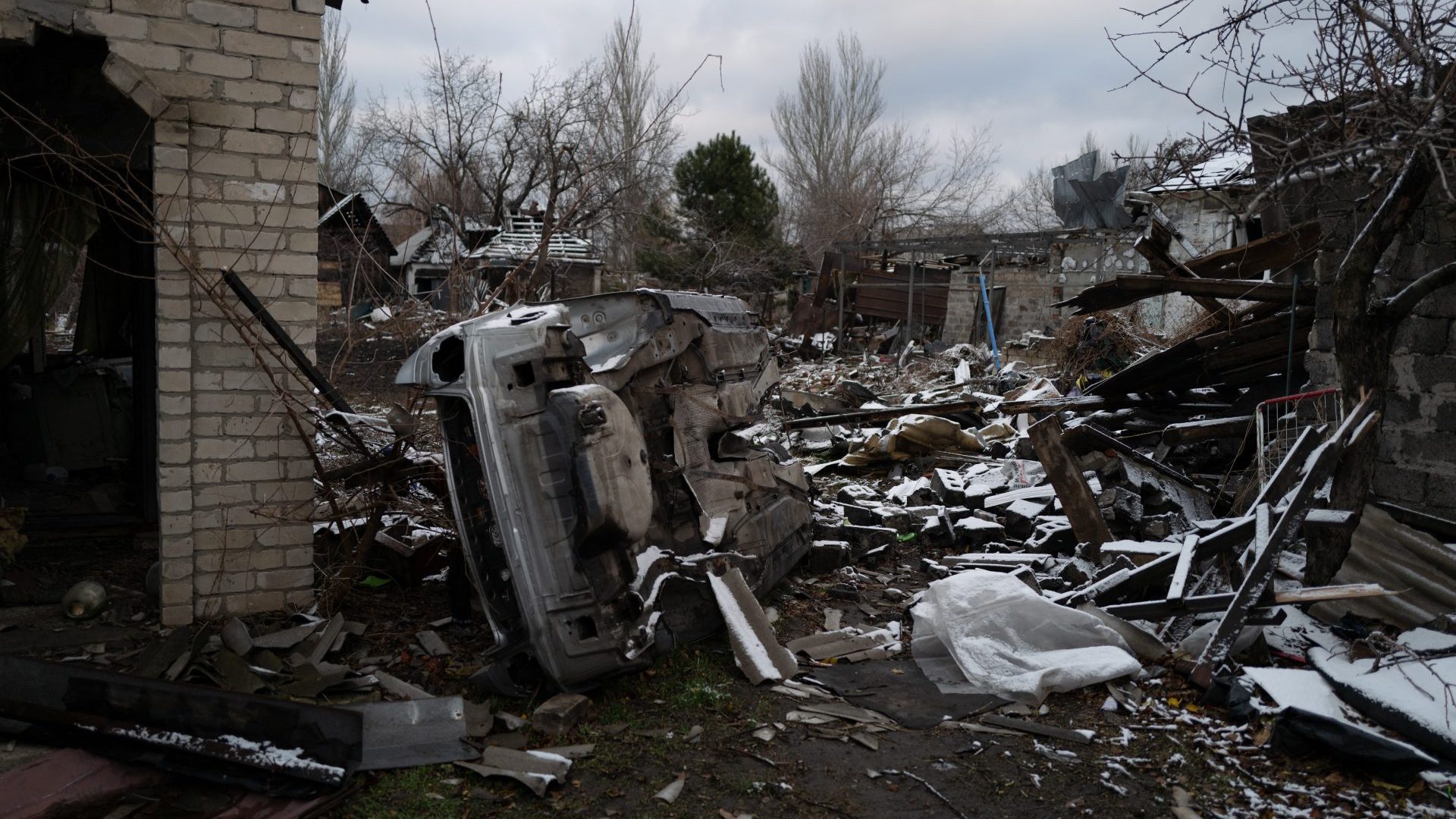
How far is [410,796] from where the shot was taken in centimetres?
366

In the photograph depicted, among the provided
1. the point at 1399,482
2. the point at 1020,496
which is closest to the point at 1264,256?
the point at 1399,482

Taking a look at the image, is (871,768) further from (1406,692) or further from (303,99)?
(303,99)

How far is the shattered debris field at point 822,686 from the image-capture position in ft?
12.1

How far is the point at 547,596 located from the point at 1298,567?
4.62 metres

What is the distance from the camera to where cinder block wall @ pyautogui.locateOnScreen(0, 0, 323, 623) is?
507cm

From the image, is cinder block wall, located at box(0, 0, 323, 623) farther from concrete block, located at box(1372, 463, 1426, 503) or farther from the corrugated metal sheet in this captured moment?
the corrugated metal sheet

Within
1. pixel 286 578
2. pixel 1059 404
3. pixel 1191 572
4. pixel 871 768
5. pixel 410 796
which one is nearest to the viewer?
pixel 410 796

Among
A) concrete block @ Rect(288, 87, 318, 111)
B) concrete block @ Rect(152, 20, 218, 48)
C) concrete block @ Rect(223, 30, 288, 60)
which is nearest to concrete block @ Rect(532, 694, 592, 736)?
concrete block @ Rect(288, 87, 318, 111)

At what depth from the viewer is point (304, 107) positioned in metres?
5.40

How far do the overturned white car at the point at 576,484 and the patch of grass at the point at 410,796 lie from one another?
0.65 metres

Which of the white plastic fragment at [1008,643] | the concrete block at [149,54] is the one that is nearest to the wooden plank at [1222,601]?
the white plastic fragment at [1008,643]

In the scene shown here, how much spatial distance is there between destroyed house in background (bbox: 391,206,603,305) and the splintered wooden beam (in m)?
5.36

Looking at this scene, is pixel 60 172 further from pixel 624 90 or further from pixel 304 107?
pixel 624 90

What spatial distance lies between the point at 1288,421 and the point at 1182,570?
2.62m
